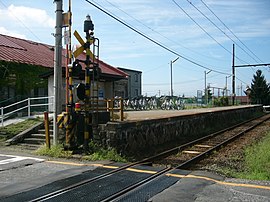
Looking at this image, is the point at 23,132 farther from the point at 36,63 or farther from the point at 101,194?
the point at 36,63

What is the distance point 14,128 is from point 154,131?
19.2 ft

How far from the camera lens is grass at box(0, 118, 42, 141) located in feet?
40.4

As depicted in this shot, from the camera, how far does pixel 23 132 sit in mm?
12016

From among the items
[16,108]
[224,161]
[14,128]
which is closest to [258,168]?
[224,161]

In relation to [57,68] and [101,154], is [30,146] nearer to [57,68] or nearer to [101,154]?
[57,68]

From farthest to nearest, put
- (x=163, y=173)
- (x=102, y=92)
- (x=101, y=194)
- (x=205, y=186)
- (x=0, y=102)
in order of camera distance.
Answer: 1. (x=102, y=92)
2. (x=0, y=102)
3. (x=163, y=173)
4. (x=205, y=186)
5. (x=101, y=194)

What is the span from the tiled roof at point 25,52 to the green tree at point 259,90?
4060 cm

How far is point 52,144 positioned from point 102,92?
608 inches

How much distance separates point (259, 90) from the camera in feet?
197

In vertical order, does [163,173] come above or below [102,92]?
below

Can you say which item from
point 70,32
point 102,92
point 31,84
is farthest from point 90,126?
point 102,92

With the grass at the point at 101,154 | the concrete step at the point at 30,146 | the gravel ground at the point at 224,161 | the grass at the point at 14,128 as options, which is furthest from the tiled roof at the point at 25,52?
the gravel ground at the point at 224,161

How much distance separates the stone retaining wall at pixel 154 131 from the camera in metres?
10.1

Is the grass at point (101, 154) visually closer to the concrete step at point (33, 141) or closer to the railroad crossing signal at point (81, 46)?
the concrete step at point (33, 141)
